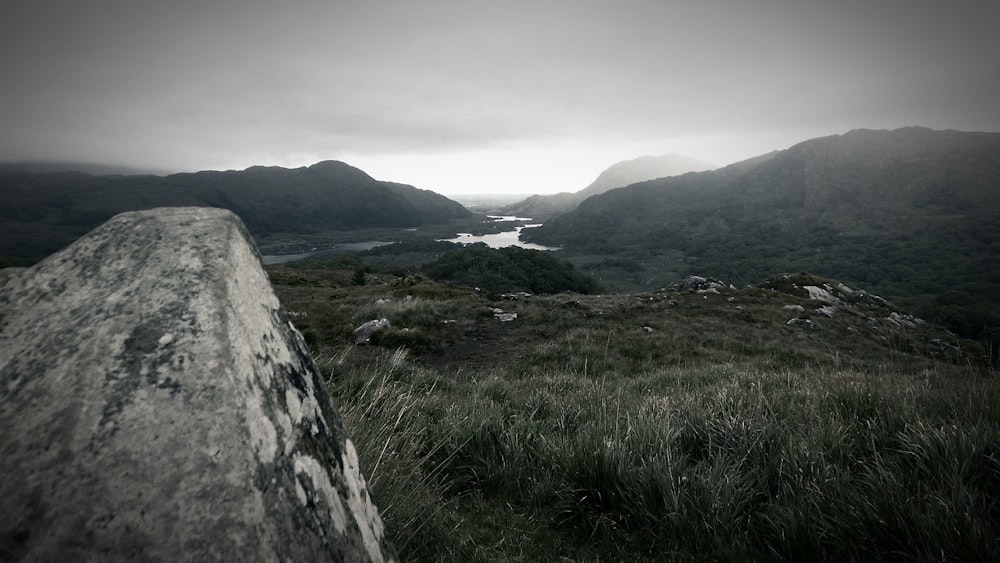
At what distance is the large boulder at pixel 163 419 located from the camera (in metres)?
1.21

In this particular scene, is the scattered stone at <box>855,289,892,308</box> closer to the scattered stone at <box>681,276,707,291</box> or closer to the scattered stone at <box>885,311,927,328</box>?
the scattered stone at <box>885,311,927,328</box>

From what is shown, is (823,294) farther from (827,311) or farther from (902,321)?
(827,311)

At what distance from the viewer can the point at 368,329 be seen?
48.9 ft

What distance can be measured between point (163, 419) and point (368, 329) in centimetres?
1404

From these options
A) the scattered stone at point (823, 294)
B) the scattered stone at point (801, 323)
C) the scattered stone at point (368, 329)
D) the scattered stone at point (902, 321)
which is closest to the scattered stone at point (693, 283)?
the scattered stone at point (823, 294)

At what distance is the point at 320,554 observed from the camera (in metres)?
1.50

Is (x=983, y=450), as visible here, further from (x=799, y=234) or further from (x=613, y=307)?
(x=799, y=234)

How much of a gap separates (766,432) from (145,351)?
13.7ft

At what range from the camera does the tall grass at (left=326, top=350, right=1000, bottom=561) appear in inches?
84.5

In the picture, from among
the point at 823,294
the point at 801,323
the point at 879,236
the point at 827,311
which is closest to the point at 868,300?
the point at 823,294

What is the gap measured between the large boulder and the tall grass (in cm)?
112

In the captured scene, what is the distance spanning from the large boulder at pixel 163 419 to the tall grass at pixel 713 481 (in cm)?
112

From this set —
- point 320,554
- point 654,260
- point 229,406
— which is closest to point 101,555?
point 229,406

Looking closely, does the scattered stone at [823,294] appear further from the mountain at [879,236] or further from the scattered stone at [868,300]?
the mountain at [879,236]
